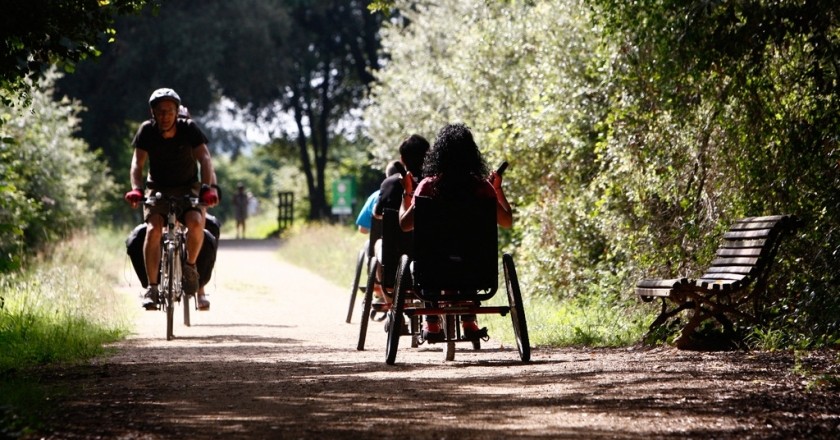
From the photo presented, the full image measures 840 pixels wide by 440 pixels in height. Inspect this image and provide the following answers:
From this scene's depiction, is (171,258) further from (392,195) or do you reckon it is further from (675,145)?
(675,145)

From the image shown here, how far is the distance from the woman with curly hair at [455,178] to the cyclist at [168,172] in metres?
3.20

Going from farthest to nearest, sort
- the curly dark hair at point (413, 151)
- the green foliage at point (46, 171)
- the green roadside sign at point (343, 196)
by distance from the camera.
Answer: the green roadside sign at point (343, 196), the green foliage at point (46, 171), the curly dark hair at point (413, 151)

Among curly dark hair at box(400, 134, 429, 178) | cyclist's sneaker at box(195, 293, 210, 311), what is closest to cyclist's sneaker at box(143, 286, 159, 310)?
cyclist's sneaker at box(195, 293, 210, 311)

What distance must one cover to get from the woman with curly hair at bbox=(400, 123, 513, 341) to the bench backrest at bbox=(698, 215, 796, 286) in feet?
6.55

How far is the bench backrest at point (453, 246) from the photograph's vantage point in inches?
370

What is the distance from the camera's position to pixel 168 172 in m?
A: 12.4

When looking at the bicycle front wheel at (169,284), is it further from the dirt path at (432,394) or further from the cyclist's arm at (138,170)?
the cyclist's arm at (138,170)

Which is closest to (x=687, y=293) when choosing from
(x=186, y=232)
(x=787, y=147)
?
(x=787, y=147)

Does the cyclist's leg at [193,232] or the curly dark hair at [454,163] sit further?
the cyclist's leg at [193,232]

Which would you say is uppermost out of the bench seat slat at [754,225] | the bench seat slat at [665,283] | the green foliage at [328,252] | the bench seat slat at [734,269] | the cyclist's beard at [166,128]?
the cyclist's beard at [166,128]

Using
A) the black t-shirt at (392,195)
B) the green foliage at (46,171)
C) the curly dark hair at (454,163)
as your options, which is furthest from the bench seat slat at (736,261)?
the green foliage at (46,171)

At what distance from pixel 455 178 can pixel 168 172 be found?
3.99 meters

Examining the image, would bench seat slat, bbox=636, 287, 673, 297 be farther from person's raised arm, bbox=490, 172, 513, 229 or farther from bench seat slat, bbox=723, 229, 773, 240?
person's raised arm, bbox=490, 172, 513, 229

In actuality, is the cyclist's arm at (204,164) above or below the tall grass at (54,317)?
above
